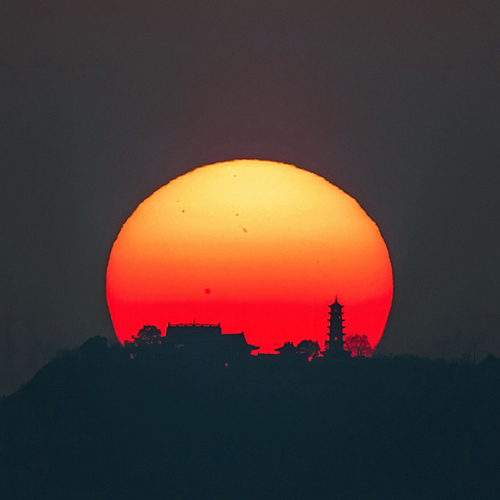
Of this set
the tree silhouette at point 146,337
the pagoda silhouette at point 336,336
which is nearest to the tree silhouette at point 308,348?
the pagoda silhouette at point 336,336

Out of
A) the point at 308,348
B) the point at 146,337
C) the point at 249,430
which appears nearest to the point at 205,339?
the point at 146,337

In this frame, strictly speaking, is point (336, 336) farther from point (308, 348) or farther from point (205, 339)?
point (205, 339)

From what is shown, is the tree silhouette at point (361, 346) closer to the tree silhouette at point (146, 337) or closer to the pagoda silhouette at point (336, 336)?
the pagoda silhouette at point (336, 336)

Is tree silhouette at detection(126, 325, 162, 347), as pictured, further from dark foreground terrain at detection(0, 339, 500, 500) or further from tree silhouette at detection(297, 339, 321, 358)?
tree silhouette at detection(297, 339, 321, 358)

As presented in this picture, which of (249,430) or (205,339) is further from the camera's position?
(249,430)

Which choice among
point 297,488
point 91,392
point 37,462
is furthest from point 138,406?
point 297,488

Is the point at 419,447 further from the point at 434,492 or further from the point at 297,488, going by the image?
the point at 297,488
